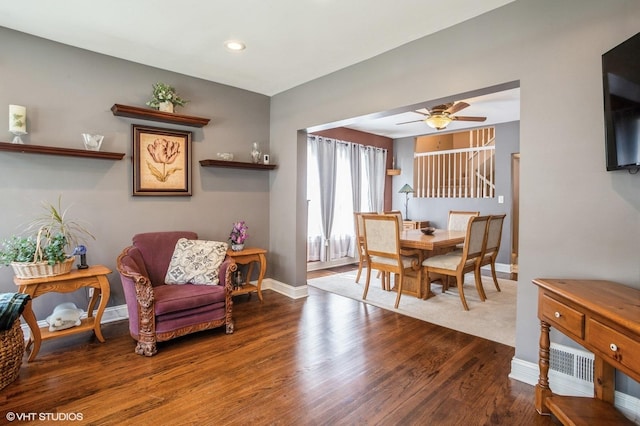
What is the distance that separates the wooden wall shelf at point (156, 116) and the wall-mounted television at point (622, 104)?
3.34 m

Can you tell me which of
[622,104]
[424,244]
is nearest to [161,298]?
[424,244]

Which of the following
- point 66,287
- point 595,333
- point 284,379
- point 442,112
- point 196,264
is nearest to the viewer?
point 595,333

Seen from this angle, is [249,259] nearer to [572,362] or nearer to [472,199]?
[572,362]

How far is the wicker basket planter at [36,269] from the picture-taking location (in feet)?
8.03

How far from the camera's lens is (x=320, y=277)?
205 inches

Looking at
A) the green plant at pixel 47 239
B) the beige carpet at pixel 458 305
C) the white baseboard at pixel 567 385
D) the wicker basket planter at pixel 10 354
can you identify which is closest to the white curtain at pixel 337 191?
the beige carpet at pixel 458 305

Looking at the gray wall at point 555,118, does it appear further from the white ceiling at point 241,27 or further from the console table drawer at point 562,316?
the console table drawer at point 562,316

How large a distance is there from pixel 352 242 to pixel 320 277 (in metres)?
1.30

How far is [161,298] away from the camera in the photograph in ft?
8.79

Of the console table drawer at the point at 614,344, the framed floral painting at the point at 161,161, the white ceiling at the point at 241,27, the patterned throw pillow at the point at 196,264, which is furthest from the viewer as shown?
the framed floral painting at the point at 161,161

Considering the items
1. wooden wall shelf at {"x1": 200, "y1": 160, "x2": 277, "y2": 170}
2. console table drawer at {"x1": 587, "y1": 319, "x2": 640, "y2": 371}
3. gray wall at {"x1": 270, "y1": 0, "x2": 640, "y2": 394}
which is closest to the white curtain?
wooden wall shelf at {"x1": 200, "y1": 160, "x2": 277, "y2": 170}

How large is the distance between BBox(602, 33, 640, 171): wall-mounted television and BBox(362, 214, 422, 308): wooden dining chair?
2.05m

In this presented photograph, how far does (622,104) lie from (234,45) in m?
2.82

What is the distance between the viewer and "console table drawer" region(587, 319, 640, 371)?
126 centimetres
